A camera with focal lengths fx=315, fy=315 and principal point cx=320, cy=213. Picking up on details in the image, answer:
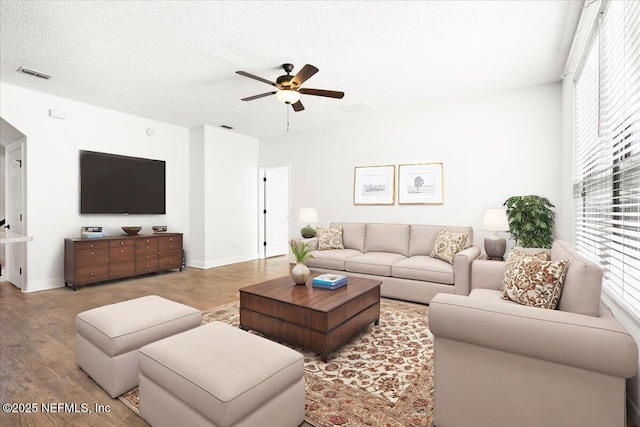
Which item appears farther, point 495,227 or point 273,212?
point 273,212

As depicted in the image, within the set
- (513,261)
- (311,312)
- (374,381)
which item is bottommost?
(374,381)

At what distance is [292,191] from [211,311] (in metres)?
3.56

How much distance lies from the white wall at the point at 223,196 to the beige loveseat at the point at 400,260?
2.23m

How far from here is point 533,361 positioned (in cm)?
140

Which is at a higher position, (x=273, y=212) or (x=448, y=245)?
(x=273, y=212)

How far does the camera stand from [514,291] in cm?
211

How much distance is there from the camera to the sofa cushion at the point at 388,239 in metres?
4.77

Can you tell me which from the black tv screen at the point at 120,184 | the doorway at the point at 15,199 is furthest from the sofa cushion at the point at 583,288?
the doorway at the point at 15,199

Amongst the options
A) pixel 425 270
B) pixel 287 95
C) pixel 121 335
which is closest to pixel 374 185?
pixel 425 270

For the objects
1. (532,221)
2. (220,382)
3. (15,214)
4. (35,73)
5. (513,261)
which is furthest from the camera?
(15,214)

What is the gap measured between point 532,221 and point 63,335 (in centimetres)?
529

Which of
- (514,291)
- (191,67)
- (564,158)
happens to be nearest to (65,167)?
(191,67)

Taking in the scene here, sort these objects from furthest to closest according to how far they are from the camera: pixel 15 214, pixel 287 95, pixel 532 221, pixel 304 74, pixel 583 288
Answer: pixel 15 214 → pixel 532 221 → pixel 287 95 → pixel 304 74 → pixel 583 288

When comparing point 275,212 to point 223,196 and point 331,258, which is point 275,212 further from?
point 331,258
